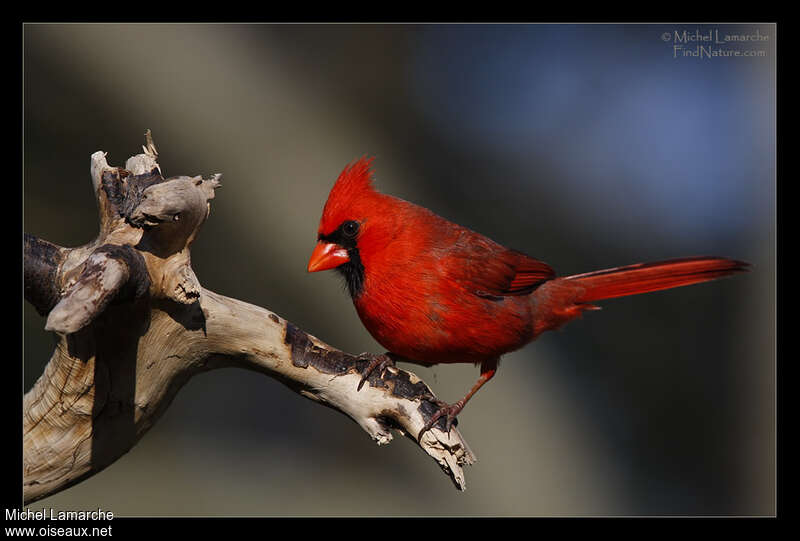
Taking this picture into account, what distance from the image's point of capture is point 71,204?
4418 millimetres

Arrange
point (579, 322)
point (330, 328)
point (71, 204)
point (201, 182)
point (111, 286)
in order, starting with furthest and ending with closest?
1. point (579, 322)
2. point (330, 328)
3. point (71, 204)
4. point (201, 182)
5. point (111, 286)

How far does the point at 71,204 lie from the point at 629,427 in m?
4.15

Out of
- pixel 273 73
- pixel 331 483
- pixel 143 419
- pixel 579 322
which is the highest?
pixel 273 73

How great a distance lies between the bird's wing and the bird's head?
0.31m

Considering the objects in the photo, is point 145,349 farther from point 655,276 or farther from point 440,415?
point 655,276

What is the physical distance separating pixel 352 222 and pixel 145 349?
86 centimetres

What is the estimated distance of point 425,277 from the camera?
2547 millimetres

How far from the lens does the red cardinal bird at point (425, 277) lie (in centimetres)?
250

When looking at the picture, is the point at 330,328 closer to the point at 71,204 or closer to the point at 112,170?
the point at 71,204

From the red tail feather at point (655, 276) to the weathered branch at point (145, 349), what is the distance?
3.31 feet

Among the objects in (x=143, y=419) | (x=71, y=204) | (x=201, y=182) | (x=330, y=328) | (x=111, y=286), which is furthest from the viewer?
(x=330, y=328)

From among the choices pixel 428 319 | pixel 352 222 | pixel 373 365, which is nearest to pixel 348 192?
pixel 352 222

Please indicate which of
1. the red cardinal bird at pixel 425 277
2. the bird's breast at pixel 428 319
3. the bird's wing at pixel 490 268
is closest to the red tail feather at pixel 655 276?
the red cardinal bird at pixel 425 277

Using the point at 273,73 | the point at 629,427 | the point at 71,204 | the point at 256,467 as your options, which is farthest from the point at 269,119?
the point at 629,427
